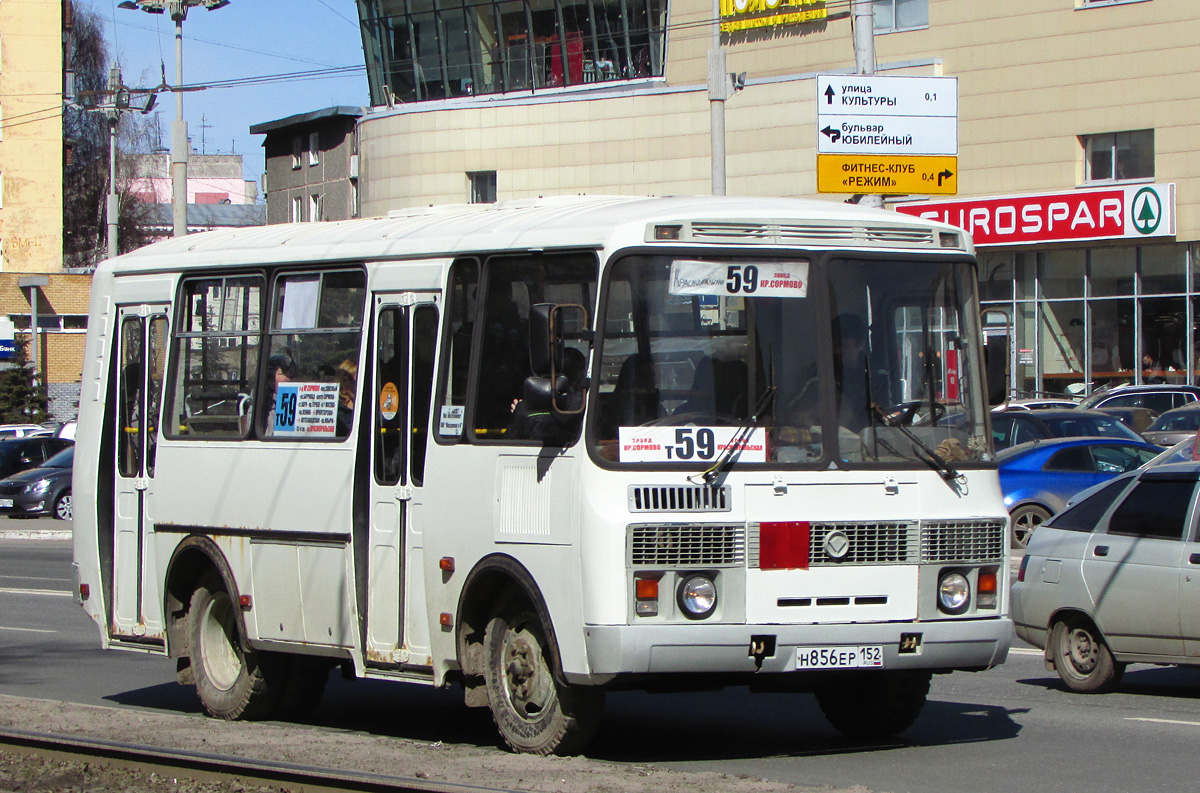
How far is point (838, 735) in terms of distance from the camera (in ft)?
30.5

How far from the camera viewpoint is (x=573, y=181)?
50312 millimetres

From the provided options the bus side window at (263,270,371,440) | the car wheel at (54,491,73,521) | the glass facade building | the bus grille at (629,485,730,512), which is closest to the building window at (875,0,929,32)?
the glass facade building

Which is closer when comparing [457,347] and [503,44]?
[457,347]

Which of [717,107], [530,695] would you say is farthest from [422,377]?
[717,107]

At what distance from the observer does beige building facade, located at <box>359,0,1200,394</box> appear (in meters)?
40.4

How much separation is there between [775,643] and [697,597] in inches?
17.2

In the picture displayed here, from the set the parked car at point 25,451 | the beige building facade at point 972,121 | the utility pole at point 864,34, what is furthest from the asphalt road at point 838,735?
the beige building facade at point 972,121

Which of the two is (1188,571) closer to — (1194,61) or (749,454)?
(749,454)

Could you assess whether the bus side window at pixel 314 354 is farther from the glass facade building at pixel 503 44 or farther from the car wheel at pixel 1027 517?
the glass facade building at pixel 503 44

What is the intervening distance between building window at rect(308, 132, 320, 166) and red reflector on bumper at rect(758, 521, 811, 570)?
206 feet

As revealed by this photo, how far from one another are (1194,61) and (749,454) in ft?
116

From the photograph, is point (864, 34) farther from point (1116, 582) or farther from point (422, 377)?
point (422, 377)

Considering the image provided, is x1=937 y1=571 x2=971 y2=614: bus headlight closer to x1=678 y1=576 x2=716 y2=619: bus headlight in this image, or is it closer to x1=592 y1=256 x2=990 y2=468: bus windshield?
x1=592 y1=256 x2=990 y2=468: bus windshield

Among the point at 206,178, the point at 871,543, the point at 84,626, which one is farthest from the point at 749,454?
the point at 206,178
